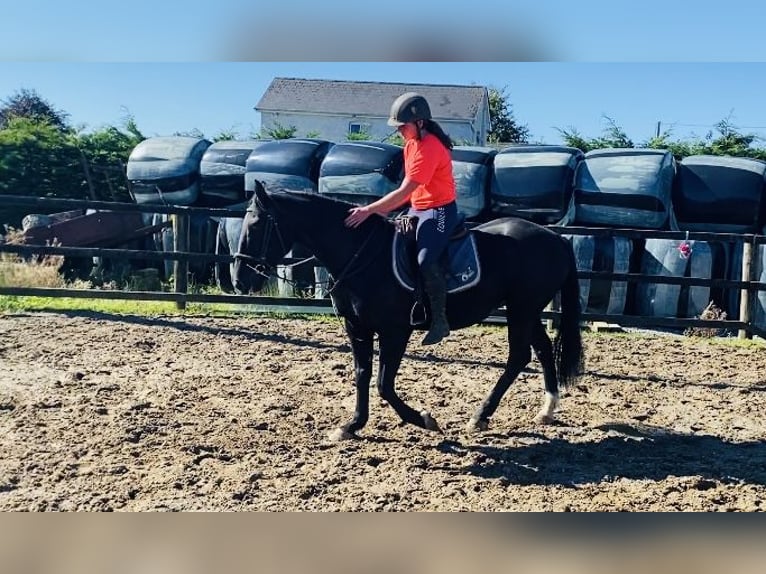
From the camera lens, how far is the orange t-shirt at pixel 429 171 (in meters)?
4.16

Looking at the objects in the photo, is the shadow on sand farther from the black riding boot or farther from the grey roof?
the grey roof

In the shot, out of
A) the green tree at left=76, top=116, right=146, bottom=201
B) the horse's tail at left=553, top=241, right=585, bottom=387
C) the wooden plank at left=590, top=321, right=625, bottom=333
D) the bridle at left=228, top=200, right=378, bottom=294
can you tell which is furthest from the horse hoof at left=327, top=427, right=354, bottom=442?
the green tree at left=76, top=116, right=146, bottom=201

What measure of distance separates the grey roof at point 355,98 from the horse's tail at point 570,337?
77.5 feet

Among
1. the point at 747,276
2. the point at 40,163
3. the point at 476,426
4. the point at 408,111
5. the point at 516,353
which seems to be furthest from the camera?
the point at 40,163

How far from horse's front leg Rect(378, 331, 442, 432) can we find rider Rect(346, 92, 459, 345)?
0.20 meters

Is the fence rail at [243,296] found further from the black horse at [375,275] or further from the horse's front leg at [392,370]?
the horse's front leg at [392,370]

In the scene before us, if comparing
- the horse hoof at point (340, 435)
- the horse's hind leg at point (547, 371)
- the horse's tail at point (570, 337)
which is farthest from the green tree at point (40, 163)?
the horse's tail at point (570, 337)

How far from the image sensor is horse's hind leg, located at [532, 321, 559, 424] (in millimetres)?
4984

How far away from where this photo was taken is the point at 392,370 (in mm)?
4461

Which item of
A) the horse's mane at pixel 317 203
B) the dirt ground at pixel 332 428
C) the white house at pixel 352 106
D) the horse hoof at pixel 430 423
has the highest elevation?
the white house at pixel 352 106

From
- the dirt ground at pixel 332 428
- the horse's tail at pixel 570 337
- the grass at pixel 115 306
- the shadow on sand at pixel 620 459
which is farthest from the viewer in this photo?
the grass at pixel 115 306

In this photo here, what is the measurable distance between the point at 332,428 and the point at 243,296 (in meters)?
3.83

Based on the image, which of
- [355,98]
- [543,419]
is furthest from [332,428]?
[355,98]

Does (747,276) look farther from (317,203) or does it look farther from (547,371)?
(317,203)
